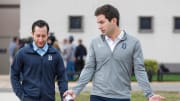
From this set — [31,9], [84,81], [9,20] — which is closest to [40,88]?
[84,81]

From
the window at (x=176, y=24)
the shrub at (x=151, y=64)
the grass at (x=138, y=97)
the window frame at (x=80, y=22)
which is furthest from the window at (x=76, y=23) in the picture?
the grass at (x=138, y=97)

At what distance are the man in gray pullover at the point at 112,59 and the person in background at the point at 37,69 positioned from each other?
35 cm

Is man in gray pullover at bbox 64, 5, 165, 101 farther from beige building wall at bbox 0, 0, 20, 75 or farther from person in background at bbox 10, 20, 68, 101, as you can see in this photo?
beige building wall at bbox 0, 0, 20, 75

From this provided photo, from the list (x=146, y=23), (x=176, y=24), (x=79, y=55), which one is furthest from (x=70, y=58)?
(x=176, y=24)

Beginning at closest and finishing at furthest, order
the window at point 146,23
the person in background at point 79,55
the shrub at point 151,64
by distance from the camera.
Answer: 1. the person in background at point 79,55
2. the shrub at point 151,64
3. the window at point 146,23

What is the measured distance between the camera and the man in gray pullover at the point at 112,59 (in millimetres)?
7762

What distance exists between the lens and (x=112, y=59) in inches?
306

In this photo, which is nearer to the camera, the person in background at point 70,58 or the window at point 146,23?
the person in background at point 70,58

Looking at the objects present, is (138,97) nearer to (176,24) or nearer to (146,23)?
(146,23)

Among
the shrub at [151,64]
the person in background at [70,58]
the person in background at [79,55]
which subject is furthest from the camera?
the shrub at [151,64]

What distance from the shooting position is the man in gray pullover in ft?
25.5

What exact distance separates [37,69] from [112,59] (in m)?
0.91

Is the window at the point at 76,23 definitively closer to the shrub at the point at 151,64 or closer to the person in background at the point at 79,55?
the person in background at the point at 79,55

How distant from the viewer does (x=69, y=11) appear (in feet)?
109
